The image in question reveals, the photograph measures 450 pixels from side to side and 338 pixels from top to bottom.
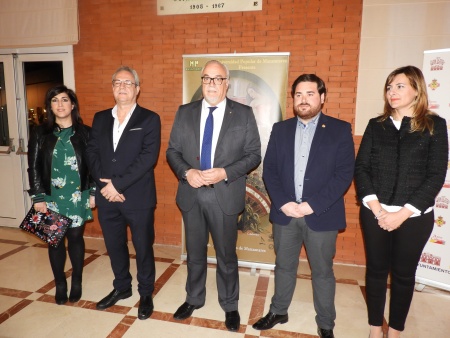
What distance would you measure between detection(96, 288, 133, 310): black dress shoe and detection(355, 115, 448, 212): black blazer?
2.03 m

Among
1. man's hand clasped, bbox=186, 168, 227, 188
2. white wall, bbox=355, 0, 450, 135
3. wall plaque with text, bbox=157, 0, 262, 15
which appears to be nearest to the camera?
man's hand clasped, bbox=186, 168, 227, 188

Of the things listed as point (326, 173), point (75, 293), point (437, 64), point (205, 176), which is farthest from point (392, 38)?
point (75, 293)

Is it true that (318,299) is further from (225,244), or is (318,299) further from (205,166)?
(205,166)

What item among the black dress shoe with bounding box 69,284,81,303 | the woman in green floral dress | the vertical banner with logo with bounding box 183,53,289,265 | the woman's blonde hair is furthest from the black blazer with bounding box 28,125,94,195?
the woman's blonde hair

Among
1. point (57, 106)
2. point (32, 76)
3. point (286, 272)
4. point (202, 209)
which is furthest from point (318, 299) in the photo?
point (32, 76)

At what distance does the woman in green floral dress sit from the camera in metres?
2.57

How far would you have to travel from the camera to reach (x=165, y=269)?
3463mm

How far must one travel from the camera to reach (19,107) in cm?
440

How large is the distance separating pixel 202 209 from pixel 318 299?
1005 millimetres

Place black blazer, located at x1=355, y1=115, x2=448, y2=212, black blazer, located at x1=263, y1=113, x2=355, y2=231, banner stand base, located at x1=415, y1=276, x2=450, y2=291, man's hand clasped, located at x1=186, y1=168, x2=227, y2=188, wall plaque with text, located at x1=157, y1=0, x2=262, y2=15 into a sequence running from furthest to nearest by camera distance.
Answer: wall plaque with text, located at x1=157, y1=0, x2=262, y2=15 → banner stand base, located at x1=415, y1=276, x2=450, y2=291 → man's hand clasped, located at x1=186, y1=168, x2=227, y2=188 → black blazer, located at x1=263, y1=113, x2=355, y2=231 → black blazer, located at x1=355, y1=115, x2=448, y2=212

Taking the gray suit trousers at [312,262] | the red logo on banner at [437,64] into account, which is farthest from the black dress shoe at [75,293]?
the red logo on banner at [437,64]

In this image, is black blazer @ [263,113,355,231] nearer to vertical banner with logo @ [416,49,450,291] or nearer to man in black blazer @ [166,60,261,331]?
man in black blazer @ [166,60,261,331]

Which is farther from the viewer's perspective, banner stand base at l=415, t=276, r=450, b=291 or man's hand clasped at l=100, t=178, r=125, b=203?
banner stand base at l=415, t=276, r=450, b=291

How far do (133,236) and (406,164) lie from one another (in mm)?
1984
